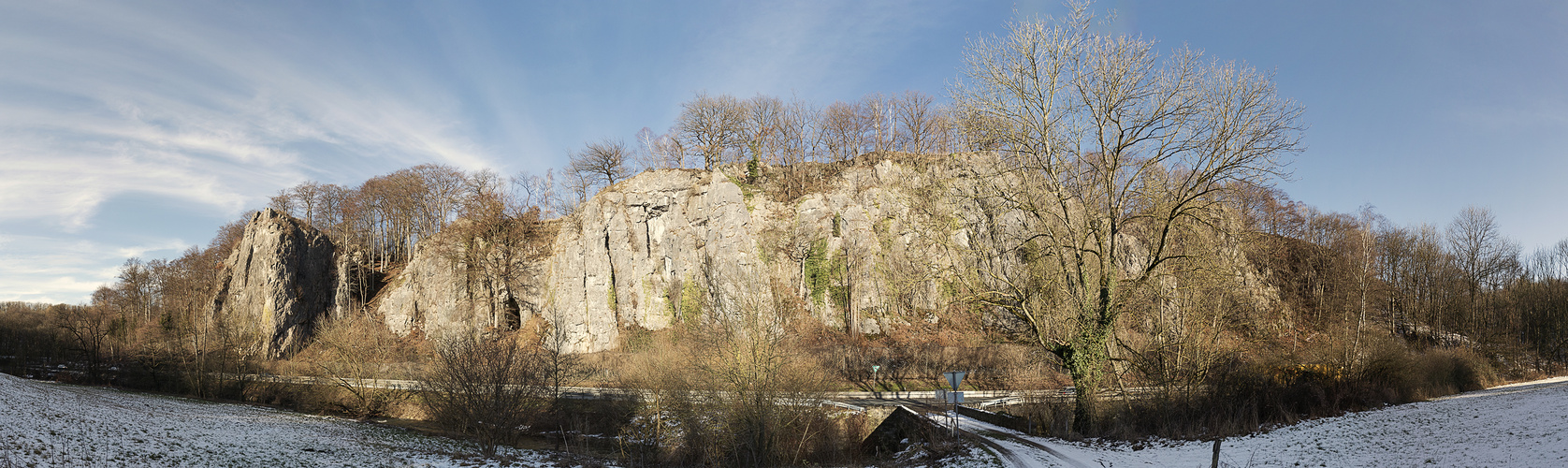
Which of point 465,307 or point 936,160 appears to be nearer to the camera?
point 936,160

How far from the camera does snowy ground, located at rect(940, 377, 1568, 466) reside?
978cm

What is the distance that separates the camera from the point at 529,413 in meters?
22.1

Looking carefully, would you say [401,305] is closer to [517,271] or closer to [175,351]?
[517,271]

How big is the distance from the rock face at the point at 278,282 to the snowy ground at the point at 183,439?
28509mm

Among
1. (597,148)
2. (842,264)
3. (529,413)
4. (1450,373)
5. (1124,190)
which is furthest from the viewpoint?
(597,148)

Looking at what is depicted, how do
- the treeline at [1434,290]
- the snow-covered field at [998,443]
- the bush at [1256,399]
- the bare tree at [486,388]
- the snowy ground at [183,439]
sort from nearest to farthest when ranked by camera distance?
the snow-covered field at [998,443], the snowy ground at [183,439], the bush at [1256,399], the bare tree at [486,388], the treeline at [1434,290]

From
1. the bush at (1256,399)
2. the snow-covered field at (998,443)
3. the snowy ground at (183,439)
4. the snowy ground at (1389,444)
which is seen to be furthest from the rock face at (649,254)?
the snowy ground at (1389,444)

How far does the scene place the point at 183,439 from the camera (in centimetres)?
1647

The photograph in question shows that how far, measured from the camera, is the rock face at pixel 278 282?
50844 mm

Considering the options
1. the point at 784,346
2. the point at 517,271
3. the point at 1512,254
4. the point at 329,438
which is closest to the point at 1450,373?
the point at 784,346

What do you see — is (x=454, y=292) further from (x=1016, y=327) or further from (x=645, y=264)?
(x=1016, y=327)

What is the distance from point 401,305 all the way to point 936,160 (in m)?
48.8

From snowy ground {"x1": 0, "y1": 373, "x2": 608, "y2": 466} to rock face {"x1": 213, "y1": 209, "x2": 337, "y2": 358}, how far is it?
28.5m

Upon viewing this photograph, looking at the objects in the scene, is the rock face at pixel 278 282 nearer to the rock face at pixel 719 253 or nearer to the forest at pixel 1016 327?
the forest at pixel 1016 327
